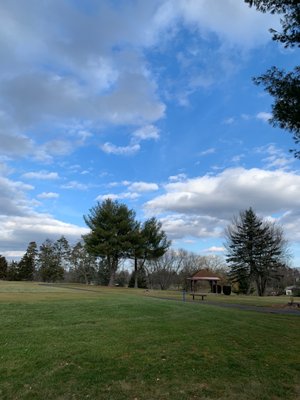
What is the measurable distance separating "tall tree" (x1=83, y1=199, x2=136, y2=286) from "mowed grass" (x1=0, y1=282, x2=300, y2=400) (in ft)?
124

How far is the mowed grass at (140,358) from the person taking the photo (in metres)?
6.24

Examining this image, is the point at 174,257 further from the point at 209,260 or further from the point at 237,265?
the point at 237,265

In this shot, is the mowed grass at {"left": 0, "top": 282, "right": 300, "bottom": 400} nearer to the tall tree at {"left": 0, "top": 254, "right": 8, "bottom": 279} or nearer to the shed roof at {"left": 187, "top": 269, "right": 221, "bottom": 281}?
the shed roof at {"left": 187, "top": 269, "right": 221, "bottom": 281}

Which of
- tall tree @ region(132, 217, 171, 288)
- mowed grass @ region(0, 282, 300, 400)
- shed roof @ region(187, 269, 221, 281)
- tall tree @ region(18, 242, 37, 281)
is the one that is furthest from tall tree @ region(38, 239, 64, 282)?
mowed grass @ region(0, 282, 300, 400)

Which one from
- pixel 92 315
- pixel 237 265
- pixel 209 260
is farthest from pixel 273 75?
pixel 209 260

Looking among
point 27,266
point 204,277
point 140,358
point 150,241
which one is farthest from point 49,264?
point 140,358

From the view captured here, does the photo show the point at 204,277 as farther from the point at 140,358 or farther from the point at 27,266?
the point at 27,266

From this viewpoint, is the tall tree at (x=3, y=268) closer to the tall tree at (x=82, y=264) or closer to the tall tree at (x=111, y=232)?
the tall tree at (x=82, y=264)

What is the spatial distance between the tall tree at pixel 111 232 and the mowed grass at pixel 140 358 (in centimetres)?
3768

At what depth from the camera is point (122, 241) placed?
51.2 m

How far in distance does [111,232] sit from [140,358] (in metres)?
42.9

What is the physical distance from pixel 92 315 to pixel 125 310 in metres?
1.96

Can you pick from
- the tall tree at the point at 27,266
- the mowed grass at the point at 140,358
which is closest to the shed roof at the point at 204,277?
the mowed grass at the point at 140,358

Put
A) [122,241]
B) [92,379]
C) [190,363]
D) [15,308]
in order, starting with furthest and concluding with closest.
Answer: [122,241] < [15,308] < [190,363] < [92,379]
